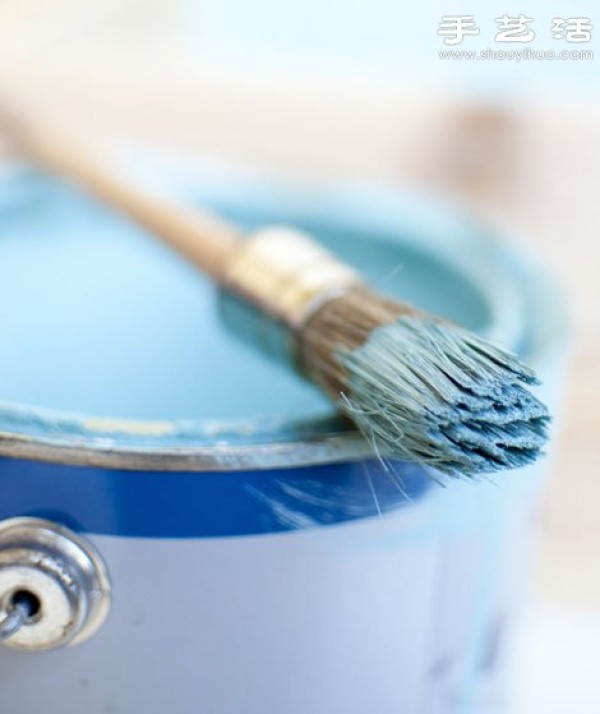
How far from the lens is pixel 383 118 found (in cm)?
63

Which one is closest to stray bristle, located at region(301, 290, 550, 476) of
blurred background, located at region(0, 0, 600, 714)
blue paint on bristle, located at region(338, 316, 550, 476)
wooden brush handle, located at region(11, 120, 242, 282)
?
blue paint on bristle, located at region(338, 316, 550, 476)

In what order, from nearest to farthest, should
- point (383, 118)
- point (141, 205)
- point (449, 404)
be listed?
point (449, 404) → point (141, 205) → point (383, 118)

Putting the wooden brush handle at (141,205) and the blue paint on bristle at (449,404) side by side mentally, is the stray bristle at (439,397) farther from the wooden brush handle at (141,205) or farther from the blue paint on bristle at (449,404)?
the wooden brush handle at (141,205)

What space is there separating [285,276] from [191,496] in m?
0.10

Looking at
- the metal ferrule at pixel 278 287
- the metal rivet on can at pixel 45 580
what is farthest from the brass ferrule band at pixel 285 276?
the metal rivet on can at pixel 45 580

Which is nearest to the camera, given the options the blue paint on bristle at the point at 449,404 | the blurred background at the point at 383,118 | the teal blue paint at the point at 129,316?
the blue paint on bristle at the point at 449,404

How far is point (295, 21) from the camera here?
0.60 m

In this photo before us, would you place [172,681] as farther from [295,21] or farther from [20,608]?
[295,21]

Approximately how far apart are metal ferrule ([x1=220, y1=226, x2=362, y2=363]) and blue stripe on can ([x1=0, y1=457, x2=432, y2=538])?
2.6 inches

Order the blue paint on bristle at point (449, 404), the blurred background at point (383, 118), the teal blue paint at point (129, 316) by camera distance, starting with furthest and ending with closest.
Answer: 1. the blurred background at point (383, 118)
2. the teal blue paint at point (129, 316)
3. the blue paint on bristle at point (449, 404)

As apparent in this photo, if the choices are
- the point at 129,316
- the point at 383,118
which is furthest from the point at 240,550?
the point at 383,118

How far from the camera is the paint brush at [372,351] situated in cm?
29

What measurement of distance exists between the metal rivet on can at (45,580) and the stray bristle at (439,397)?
91 millimetres

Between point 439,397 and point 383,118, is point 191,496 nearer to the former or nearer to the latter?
point 439,397
